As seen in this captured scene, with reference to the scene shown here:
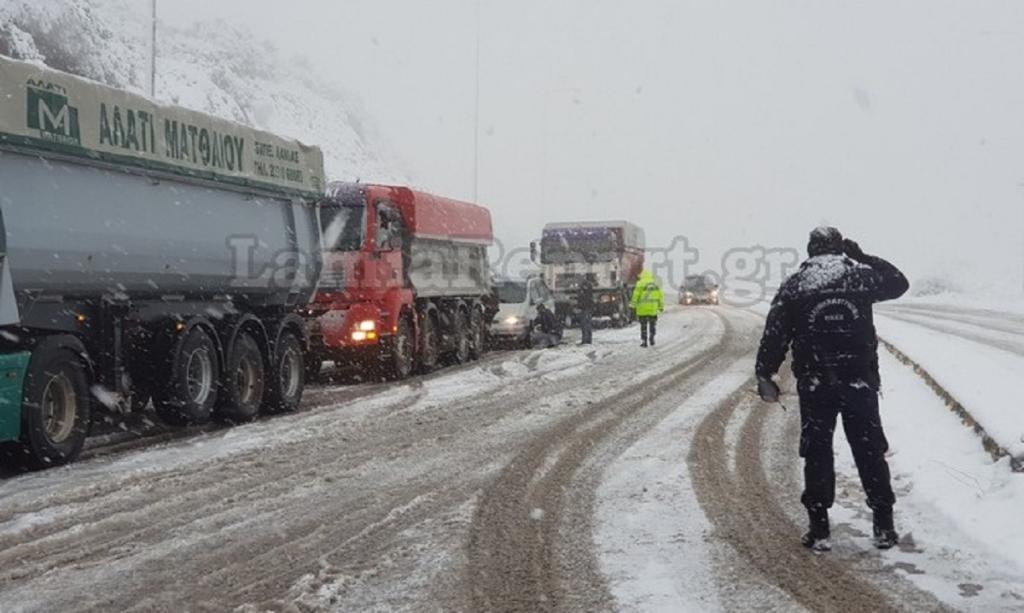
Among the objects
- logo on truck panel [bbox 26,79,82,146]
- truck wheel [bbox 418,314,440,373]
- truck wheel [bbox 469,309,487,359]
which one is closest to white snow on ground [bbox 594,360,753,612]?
logo on truck panel [bbox 26,79,82,146]

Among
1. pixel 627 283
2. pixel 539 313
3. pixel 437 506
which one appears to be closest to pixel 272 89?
pixel 627 283

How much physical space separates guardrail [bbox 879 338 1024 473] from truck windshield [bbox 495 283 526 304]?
10.0 meters

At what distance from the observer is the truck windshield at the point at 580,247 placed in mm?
33344

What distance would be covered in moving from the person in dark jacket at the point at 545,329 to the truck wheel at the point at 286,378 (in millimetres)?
12249

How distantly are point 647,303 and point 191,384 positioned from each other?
46.3 feet

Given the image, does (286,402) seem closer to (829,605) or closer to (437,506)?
(437,506)

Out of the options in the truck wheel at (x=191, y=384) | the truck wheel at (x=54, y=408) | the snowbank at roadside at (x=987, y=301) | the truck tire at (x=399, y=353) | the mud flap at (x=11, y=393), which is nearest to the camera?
the mud flap at (x=11, y=393)

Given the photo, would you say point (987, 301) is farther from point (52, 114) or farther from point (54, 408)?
point (52, 114)

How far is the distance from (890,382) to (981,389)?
10.5ft

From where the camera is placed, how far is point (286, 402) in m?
13.4

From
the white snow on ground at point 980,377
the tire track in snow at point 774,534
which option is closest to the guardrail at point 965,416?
the white snow on ground at point 980,377

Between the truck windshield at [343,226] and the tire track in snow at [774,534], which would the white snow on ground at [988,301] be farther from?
the tire track in snow at [774,534]

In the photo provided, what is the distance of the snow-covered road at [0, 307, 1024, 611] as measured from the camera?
521 centimetres

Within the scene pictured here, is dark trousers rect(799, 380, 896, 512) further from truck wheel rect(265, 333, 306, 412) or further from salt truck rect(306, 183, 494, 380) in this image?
salt truck rect(306, 183, 494, 380)
